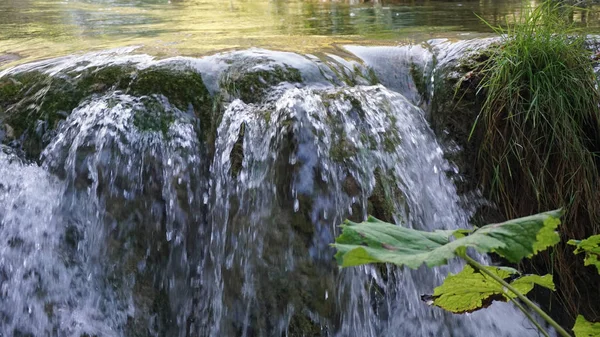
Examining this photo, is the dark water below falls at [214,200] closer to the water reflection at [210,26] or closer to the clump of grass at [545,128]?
the clump of grass at [545,128]

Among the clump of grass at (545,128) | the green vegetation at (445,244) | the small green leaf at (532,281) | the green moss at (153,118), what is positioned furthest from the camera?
the green moss at (153,118)

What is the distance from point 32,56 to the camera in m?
3.67

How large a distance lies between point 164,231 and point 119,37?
2.33 m

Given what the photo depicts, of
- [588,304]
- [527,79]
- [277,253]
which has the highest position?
[527,79]

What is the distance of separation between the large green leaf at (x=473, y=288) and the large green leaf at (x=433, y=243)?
18cm

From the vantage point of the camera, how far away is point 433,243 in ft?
2.75

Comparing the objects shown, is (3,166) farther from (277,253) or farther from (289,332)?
(289,332)

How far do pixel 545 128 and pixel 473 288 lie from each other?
1.93 m

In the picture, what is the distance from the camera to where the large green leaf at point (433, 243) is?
74cm

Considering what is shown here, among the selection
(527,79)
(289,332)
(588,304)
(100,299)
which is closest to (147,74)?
(100,299)

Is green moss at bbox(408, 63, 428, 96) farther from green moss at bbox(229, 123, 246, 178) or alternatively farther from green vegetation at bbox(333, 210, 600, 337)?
green vegetation at bbox(333, 210, 600, 337)

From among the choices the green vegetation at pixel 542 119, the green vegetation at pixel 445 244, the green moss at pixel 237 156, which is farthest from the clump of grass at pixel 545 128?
the green vegetation at pixel 445 244

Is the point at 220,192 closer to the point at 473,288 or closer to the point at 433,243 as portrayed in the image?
the point at 473,288

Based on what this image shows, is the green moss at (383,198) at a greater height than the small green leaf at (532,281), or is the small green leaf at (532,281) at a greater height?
the small green leaf at (532,281)
